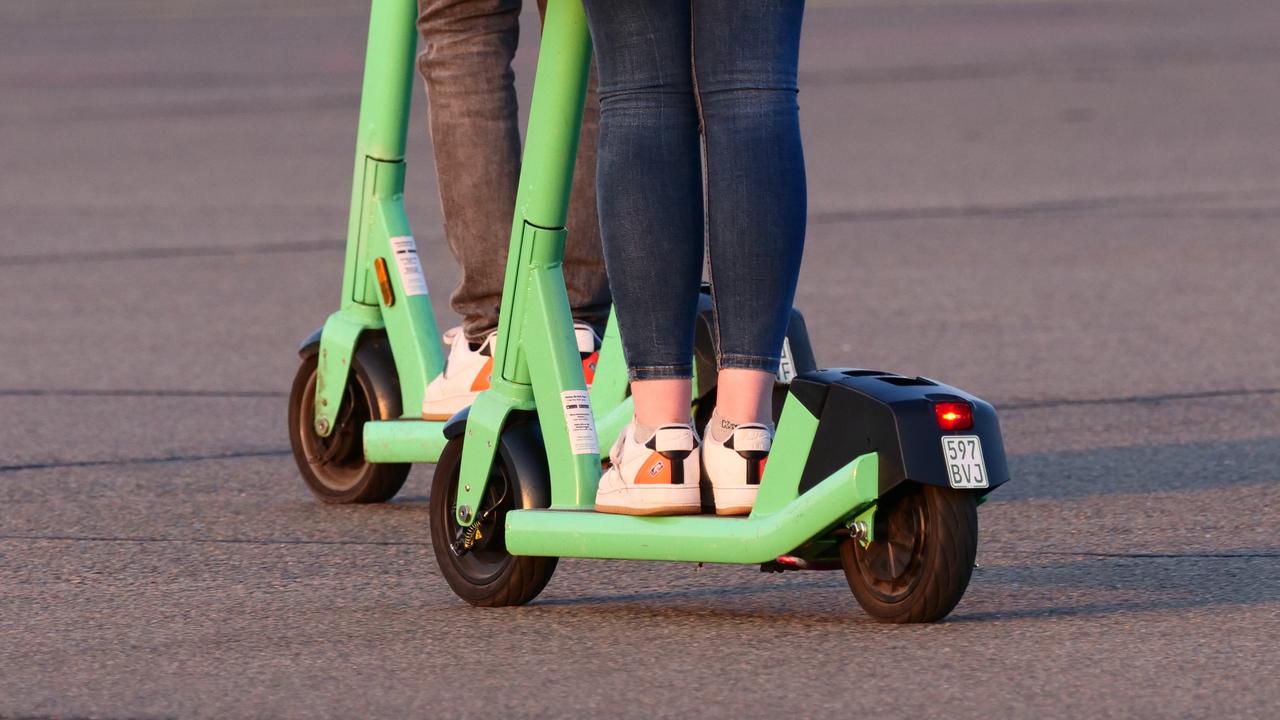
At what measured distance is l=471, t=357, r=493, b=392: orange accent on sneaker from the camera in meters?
4.66

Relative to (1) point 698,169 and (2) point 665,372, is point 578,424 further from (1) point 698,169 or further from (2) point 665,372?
(1) point 698,169

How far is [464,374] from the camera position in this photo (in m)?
4.70

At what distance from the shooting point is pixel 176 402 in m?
6.07

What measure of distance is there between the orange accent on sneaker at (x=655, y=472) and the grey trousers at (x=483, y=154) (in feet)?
4.16

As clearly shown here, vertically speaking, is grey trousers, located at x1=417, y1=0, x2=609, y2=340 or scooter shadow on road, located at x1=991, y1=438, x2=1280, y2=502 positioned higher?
grey trousers, located at x1=417, y1=0, x2=609, y2=340

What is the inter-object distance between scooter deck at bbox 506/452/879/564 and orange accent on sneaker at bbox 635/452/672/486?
55 mm

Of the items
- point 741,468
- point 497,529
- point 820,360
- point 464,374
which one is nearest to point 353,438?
point 464,374

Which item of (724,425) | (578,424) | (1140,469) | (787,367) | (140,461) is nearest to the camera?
(724,425)

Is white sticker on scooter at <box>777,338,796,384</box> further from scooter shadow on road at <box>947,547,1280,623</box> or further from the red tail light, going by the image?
the red tail light

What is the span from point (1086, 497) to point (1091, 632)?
1.25m

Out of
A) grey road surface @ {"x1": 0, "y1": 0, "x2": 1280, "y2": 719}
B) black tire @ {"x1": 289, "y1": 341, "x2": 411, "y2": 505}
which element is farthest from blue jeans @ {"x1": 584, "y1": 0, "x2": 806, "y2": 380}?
black tire @ {"x1": 289, "y1": 341, "x2": 411, "y2": 505}

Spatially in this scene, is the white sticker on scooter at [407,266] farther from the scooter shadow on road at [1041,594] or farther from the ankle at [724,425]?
the ankle at [724,425]

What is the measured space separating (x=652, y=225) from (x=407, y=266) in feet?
4.55

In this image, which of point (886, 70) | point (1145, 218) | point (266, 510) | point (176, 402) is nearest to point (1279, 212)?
point (1145, 218)
